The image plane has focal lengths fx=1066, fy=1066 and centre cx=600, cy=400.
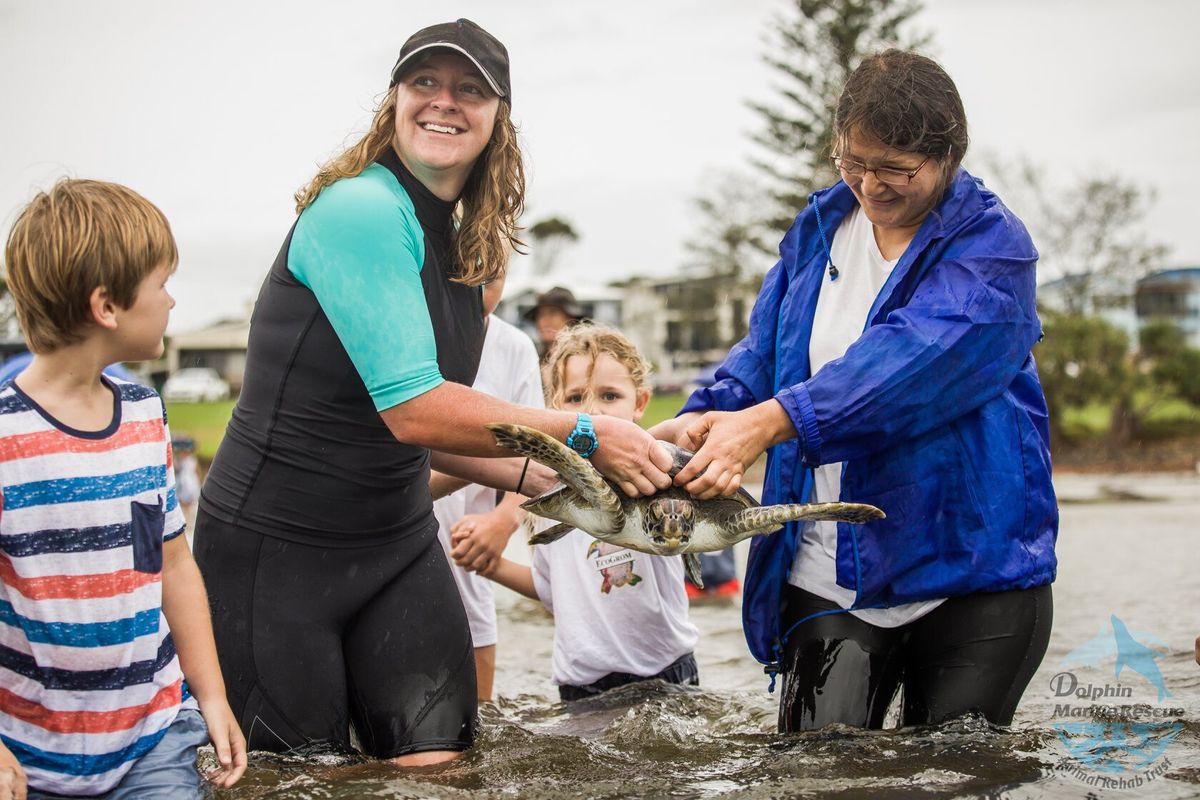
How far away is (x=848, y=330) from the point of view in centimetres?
335

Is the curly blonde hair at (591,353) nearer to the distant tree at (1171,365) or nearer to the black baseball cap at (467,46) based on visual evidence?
the black baseball cap at (467,46)

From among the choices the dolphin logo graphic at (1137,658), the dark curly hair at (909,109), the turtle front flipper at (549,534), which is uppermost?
the dark curly hair at (909,109)

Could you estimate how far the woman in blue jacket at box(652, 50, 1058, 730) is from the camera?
304cm

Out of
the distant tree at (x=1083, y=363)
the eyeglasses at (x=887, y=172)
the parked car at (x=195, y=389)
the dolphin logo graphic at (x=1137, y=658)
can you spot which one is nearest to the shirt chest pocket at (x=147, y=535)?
the eyeglasses at (x=887, y=172)

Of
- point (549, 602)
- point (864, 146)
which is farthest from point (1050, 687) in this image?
point (864, 146)

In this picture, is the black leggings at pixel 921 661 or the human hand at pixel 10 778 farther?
the black leggings at pixel 921 661

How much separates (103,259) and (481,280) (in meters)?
1.18

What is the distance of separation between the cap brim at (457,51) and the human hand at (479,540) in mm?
1853

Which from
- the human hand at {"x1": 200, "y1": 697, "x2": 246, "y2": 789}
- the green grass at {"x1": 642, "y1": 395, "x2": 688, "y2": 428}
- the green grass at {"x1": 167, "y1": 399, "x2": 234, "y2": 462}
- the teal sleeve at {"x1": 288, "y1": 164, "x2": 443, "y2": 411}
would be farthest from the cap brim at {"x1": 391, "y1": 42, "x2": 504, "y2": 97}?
the green grass at {"x1": 642, "y1": 395, "x2": 688, "y2": 428}

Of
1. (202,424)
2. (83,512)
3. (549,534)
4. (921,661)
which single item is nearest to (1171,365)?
(202,424)

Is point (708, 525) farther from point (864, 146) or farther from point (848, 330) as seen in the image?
point (864, 146)

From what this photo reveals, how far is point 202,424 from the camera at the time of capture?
30.0 m

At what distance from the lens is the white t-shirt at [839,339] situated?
130 inches

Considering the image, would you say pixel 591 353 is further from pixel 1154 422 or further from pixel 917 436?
pixel 1154 422
